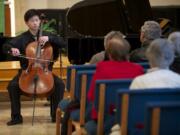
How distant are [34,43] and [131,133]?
2611mm

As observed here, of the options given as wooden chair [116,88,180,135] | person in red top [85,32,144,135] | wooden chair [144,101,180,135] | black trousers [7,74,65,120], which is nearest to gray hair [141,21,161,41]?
person in red top [85,32,144,135]

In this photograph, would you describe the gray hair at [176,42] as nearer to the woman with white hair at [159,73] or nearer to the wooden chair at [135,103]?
the woman with white hair at [159,73]

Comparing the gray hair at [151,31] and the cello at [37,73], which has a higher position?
the gray hair at [151,31]

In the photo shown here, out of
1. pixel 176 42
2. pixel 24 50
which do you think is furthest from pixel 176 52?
pixel 24 50

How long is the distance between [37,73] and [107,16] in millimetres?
1750

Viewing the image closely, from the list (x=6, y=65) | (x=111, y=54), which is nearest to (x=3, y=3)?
(x=6, y=65)

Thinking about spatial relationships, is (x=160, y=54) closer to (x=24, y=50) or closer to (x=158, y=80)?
(x=158, y=80)

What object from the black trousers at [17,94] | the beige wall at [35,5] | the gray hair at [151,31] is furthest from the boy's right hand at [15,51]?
the beige wall at [35,5]

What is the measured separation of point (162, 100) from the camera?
258 centimetres

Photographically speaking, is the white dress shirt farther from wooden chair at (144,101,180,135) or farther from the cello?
the cello

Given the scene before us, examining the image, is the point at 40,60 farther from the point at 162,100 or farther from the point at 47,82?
the point at 162,100

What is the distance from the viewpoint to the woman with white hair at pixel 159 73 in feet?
9.01

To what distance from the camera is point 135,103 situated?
8.63 ft

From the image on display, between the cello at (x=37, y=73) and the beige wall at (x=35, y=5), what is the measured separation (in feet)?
15.5
